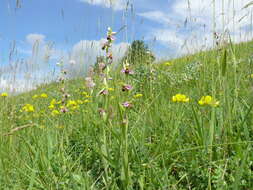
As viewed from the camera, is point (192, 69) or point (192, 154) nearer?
point (192, 154)

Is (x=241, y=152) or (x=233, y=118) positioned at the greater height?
(x=233, y=118)

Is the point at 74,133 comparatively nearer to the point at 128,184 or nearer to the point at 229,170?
the point at 128,184

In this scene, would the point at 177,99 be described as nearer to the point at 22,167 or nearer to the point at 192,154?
the point at 192,154

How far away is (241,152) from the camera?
128cm

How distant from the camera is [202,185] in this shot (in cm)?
122

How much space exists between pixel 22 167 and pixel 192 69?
3210 millimetres

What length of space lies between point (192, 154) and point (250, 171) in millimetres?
271

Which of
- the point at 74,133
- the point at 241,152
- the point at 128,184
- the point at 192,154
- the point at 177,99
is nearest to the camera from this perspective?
the point at 128,184

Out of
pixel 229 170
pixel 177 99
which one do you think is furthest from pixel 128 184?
pixel 177 99

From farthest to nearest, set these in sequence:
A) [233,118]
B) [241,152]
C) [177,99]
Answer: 1. [177,99]
2. [233,118]
3. [241,152]

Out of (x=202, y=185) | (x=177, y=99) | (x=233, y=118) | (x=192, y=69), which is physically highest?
(x=192, y=69)

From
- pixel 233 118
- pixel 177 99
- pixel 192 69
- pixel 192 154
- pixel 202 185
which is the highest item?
pixel 192 69

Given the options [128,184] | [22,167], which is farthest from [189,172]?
[22,167]

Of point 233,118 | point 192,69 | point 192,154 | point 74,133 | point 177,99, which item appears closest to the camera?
point 192,154
